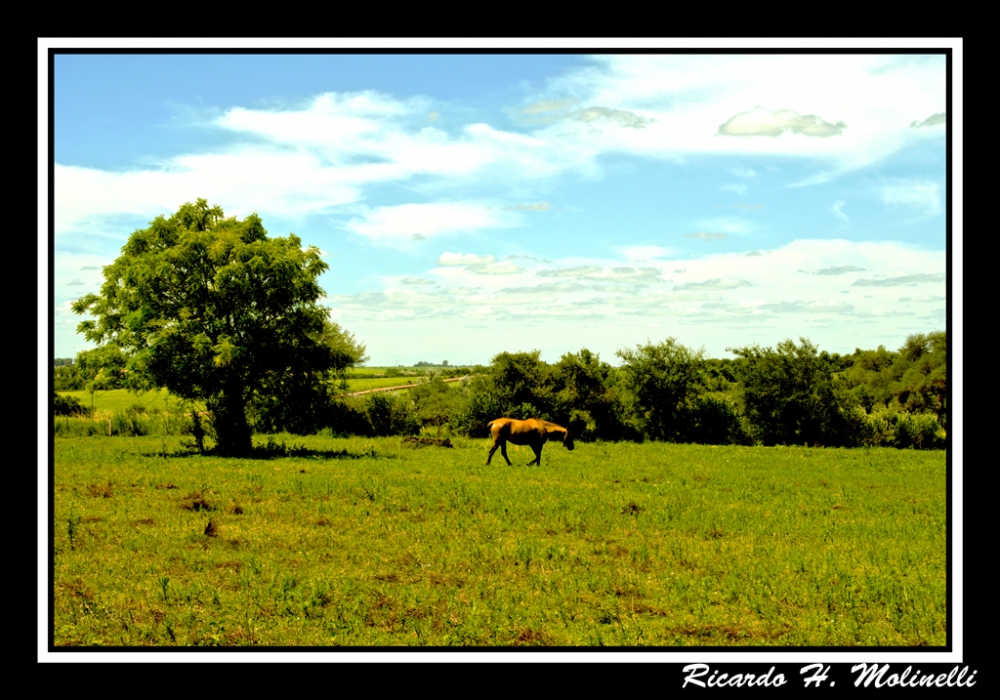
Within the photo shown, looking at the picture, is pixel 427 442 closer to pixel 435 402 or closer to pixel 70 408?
pixel 435 402

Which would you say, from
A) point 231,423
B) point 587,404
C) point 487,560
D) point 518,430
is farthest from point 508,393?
point 487,560

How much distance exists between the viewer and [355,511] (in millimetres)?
15047

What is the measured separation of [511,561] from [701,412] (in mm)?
33393

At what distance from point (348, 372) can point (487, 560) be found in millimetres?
20211

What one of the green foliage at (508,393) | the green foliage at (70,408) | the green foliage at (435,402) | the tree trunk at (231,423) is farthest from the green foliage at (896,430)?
the green foliage at (70,408)

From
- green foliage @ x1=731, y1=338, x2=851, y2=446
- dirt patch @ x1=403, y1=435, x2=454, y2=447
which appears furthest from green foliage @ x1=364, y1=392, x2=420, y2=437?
green foliage @ x1=731, y1=338, x2=851, y2=446

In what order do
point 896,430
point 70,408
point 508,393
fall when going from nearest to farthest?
1. point 70,408
2. point 896,430
3. point 508,393

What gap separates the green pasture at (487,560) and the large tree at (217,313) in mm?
6514

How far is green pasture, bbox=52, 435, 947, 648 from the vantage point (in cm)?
841

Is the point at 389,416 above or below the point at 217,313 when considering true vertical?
below

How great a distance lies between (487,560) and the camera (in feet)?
36.8
